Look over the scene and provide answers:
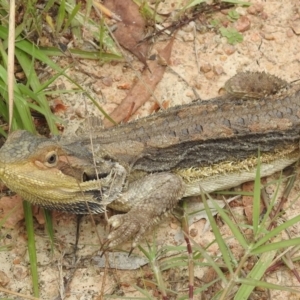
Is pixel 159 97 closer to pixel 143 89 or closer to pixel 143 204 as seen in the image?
pixel 143 89

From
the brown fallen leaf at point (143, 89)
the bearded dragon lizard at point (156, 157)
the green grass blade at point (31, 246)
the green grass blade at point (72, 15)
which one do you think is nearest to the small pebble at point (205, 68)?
the brown fallen leaf at point (143, 89)

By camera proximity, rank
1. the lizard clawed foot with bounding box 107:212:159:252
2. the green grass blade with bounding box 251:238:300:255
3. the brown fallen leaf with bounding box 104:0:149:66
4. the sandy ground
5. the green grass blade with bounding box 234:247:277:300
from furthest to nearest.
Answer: the brown fallen leaf with bounding box 104:0:149:66, the sandy ground, the lizard clawed foot with bounding box 107:212:159:252, the green grass blade with bounding box 234:247:277:300, the green grass blade with bounding box 251:238:300:255

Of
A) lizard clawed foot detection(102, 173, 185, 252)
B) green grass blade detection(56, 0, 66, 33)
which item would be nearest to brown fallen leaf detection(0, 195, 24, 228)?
lizard clawed foot detection(102, 173, 185, 252)

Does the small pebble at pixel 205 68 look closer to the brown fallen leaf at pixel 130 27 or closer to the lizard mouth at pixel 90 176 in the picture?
the brown fallen leaf at pixel 130 27

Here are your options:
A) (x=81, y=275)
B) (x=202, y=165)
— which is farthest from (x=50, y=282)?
(x=202, y=165)

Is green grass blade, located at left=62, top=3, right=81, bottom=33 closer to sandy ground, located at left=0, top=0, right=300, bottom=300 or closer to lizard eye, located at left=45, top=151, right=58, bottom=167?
sandy ground, located at left=0, top=0, right=300, bottom=300

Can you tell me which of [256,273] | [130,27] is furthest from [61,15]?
[256,273]

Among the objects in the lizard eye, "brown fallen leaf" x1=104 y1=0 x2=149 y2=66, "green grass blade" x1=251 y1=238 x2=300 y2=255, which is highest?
"brown fallen leaf" x1=104 y1=0 x2=149 y2=66

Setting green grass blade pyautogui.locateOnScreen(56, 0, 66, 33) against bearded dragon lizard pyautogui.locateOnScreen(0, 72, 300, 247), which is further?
green grass blade pyautogui.locateOnScreen(56, 0, 66, 33)
